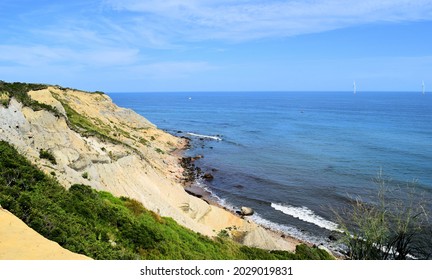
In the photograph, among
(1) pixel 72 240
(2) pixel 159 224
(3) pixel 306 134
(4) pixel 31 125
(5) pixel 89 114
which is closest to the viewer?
(1) pixel 72 240

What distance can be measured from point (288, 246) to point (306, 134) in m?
69.6

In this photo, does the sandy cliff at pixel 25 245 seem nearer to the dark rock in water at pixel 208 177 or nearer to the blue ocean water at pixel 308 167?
the blue ocean water at pixel 308 167

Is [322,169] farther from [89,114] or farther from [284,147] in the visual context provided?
[89,114]

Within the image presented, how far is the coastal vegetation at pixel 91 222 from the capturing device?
15023 mm

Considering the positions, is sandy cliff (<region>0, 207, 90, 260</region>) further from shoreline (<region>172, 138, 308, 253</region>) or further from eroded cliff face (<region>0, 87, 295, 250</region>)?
shoreline (<region>172, 138, 308, 253</region>)

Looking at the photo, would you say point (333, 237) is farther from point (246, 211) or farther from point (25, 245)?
point (25, 245)

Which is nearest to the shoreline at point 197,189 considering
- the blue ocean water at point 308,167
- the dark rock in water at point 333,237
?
the blue ocean water at point 308,167

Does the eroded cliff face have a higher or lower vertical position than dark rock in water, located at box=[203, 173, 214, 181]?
higher

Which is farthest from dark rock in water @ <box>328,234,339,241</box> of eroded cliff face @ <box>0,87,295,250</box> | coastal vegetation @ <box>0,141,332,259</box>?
coastal vegetation @ <box>0,141,332,259</box>

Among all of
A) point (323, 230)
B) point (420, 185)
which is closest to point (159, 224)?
point (323, 230)

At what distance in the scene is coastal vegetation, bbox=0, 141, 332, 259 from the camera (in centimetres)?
1502

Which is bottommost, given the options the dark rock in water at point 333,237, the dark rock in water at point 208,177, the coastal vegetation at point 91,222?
the dark rock in water at point 333,237

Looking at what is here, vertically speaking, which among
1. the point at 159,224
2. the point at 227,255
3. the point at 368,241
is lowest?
the point at 227,255

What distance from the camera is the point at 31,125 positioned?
3148 centimetres
